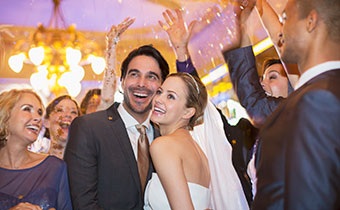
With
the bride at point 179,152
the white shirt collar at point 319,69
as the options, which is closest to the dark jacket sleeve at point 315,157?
the white shirt collar at point 319,69

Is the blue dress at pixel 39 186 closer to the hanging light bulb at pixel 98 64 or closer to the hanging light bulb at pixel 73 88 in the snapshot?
the hanging light bulb at pixel 73 88

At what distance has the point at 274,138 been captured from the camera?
803 millimetres

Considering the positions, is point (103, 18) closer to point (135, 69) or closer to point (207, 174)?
point (135, 69)

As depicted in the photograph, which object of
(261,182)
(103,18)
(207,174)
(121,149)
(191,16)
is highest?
(103,18)

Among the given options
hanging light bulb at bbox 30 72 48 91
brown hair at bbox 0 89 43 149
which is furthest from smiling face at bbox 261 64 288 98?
brown hair at bbox 0 89 43 149

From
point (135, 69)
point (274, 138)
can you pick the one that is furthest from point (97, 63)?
point (274, 138)

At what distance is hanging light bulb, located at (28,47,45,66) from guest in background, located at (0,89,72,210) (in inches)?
7.3

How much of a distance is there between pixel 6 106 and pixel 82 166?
44 centimetres

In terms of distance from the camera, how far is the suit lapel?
1627mm

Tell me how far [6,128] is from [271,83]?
4.02ft

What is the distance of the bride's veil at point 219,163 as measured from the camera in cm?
157

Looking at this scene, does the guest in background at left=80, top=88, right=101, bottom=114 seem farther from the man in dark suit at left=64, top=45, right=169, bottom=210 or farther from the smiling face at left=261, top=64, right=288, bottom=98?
the smiling face at left=261, top=64, right=288, bottom=98

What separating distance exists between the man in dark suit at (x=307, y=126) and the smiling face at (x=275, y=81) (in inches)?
22.0

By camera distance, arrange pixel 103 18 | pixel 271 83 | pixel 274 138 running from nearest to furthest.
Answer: pixel 274 138
pixel 271 83
pixel 103 18
